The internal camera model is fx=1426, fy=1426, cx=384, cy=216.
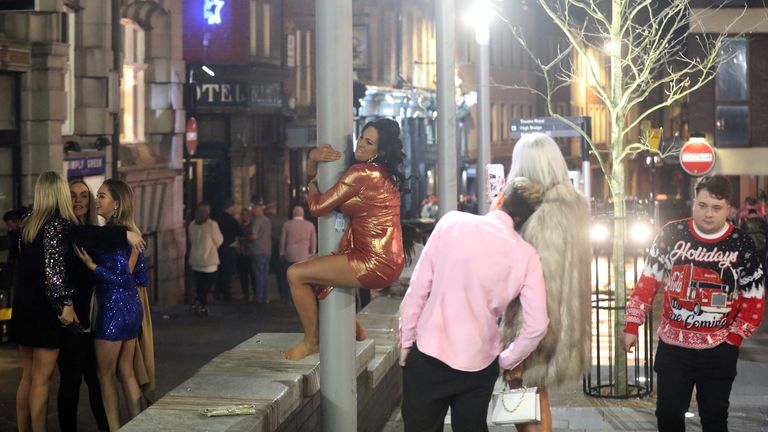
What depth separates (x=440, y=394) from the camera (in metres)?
6.34

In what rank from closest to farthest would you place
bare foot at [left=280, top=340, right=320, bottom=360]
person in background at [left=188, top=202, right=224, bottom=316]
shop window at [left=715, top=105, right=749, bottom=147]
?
bare foot at [left=280, top=340, right=320, bottom=360]
person in background at [left=188, top=202, right=224, bottom=316]
shop window at [left=715, top=105, right=749, bottom=147]

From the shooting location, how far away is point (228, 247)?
2486 cm

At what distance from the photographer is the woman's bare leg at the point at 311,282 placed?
752 centimetres

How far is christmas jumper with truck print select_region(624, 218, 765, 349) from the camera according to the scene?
24.6 ft

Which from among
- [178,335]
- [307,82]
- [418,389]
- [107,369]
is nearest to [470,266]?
[418,389]

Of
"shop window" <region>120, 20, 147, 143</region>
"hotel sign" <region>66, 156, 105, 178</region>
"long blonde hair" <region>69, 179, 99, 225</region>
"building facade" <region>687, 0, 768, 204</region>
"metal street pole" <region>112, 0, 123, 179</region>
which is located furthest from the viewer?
"building facade" <region>687, 0, 768, 204</region>

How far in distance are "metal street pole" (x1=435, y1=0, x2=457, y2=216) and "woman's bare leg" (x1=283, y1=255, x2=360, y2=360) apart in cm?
615

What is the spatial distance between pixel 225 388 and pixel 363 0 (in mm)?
45301

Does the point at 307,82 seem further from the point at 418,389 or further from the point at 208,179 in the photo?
the point at 418,389

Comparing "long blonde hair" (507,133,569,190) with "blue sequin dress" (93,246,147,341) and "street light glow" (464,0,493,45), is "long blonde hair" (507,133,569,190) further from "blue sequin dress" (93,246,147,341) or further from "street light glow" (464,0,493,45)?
"street light glow" (464,0,493,45)

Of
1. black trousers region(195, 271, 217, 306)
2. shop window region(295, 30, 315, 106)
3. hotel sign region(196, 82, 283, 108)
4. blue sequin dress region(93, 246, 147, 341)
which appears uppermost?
shop window region(295, 30, 315, 106)

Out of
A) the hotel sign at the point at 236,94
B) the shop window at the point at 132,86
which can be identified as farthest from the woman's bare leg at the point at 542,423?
the hotel sign at the point at 236,94

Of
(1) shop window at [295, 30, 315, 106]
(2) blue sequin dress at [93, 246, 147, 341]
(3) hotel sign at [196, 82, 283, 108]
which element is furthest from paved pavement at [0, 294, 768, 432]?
A: (1) shop window at [295, 30, 315, 106]

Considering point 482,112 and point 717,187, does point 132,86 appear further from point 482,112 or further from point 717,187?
point 717,187
